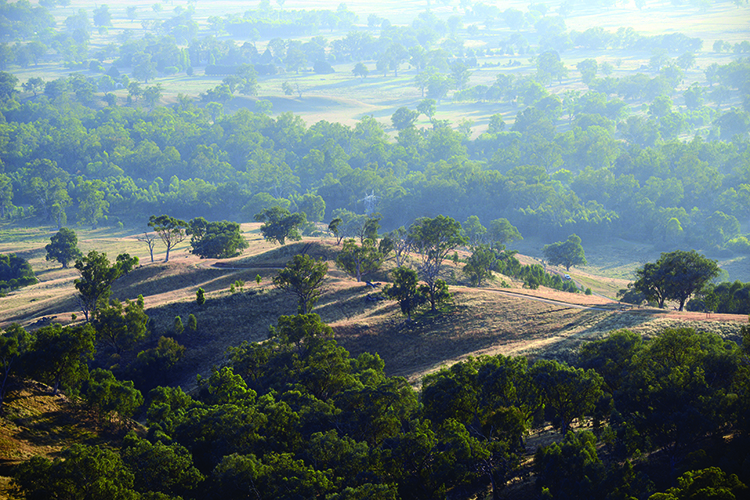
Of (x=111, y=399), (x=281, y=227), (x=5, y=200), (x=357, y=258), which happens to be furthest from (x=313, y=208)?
(x=111, y=399)

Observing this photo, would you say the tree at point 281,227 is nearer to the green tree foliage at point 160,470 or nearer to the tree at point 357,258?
the tree at point 357,258

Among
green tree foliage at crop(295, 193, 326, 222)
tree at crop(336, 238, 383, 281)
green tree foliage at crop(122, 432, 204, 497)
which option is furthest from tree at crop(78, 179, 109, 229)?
green tree foliage at crop(122, 432, 204, 497)

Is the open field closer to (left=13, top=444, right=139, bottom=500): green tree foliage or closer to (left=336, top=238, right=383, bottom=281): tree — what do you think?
(left=336, top=238, right=383, bottom=281): tree

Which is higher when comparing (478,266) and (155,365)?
(478,266)

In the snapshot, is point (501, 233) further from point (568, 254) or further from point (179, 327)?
point (179, 327)

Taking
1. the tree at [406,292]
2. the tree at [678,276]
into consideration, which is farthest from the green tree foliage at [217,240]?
the tree at [678,276]

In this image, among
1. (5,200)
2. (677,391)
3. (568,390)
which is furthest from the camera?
(5,200)

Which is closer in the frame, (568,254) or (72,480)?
(72,480)

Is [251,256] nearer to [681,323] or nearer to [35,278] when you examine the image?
[35,278]
